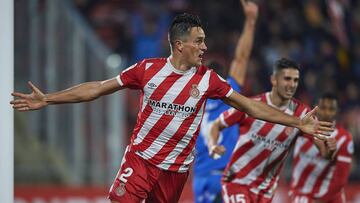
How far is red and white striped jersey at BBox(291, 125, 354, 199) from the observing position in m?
8.98

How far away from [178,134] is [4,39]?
5.25 feet

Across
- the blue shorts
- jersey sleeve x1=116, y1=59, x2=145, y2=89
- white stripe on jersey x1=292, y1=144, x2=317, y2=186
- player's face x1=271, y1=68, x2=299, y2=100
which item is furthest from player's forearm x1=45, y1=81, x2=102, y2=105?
white stripe on jersey x1=292, y1=144, x2=317, y2=186

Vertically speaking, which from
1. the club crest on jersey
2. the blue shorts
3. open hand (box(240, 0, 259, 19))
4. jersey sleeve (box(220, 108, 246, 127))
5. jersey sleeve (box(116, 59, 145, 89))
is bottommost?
the blue shorts

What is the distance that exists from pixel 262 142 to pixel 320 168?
1.39m

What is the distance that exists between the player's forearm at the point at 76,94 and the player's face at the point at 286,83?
6.64 feet

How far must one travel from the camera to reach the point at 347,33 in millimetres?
16375

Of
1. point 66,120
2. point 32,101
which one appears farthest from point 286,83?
point 66,120

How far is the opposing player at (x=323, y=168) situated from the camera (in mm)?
8984

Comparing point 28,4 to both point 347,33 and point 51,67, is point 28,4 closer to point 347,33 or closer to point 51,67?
point 51,67

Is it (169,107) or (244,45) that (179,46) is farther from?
(244,45)

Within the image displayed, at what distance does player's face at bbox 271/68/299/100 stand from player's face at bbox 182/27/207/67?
1434 mm

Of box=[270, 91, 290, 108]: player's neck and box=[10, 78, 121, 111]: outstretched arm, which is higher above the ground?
box=[10, 78, 121, 111]: outstretched arm

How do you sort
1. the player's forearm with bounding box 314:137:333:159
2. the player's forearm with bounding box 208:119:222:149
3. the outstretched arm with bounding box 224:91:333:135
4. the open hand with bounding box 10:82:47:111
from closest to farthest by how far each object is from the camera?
1. the open hand with bounding box 10:82:47:111
2. the outstretched arm with bounding box 224:91:333:135
3. the player's forearm with bounding box 314:137:333:159
4. the player's forearm with bounding box 208:119:222:149

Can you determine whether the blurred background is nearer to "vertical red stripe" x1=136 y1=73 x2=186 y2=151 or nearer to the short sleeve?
"vertical red stripe" x1=136 y1=73 x2=186 y2=151
